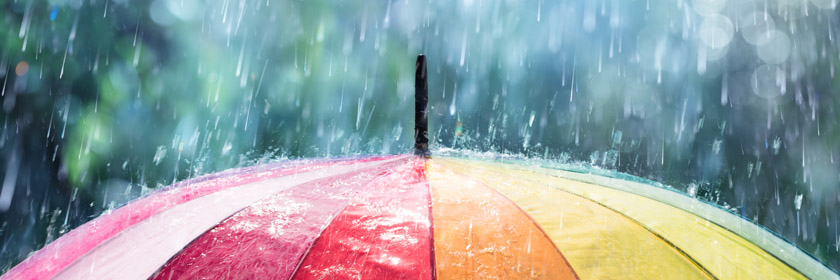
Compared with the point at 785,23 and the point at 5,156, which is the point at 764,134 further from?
the point at 5,156

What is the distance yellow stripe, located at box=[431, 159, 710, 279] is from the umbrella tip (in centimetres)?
58

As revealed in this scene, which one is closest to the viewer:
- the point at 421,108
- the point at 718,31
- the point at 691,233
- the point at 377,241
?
the point at 377,241

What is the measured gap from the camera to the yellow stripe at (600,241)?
1094 millimetres

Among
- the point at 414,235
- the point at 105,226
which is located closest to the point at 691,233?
the point at 414,235

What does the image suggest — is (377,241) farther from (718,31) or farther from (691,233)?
(718,31)

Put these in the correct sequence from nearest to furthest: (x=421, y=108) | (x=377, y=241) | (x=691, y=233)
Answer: (x=377, y=241), (x=691, y=233), (x=421, y=108)

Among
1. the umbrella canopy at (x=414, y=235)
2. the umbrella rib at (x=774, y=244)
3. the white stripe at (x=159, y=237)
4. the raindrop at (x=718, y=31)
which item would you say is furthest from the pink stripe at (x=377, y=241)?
the raindrop at (x=718, y=31)

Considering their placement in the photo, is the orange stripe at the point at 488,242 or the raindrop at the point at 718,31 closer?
the orange stripe at the point at 488,242

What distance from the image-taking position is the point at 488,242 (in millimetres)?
1118

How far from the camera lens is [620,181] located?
1.84 metres

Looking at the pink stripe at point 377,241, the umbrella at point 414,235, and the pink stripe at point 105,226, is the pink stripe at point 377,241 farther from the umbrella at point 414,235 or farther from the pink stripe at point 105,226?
the pink stripe at point 105,226

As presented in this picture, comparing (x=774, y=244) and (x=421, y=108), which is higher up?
(x=421, y=108)

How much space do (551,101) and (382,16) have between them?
22.1ft

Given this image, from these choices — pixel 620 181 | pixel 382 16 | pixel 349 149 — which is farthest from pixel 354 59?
pixel 620 181
